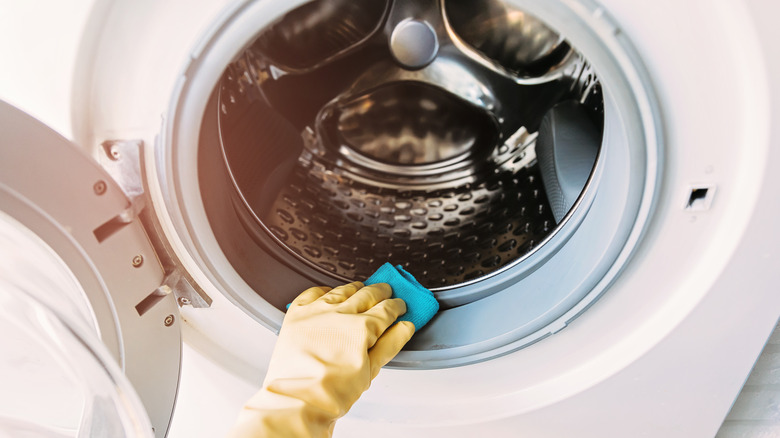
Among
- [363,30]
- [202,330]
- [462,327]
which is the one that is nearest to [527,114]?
[363,30]

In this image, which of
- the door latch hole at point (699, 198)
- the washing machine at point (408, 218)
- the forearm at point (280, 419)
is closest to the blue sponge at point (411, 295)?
the washing machine at point (408, 218)

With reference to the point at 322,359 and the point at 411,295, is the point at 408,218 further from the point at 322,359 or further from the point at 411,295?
the point at 322,359

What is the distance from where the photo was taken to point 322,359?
0.57m

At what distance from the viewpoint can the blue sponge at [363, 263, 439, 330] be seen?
0.69 m

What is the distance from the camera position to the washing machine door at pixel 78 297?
438mm

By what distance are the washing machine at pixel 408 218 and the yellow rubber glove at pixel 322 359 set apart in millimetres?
52

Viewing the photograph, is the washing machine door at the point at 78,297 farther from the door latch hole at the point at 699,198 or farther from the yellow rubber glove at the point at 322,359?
the door latch hole at the point at 699,198

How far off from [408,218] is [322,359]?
1.37 ft

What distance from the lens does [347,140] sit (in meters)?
0.99

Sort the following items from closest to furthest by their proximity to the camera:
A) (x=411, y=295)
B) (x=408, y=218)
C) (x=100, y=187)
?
(x=100, y=187), (x=411, y=295), (x=408, y=218)

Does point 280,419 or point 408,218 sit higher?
point 408,218

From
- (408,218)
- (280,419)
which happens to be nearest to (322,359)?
(280,419)

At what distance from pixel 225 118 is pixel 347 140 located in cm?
32

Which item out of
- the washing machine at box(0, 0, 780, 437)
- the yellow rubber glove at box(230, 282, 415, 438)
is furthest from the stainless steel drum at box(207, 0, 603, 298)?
the yellow rubber glove at box(230, 282, 415, 438)
